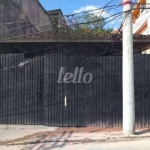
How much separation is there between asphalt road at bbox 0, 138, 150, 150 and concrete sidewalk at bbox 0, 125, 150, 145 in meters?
0.42

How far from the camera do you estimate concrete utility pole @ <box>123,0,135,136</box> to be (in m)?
10.9

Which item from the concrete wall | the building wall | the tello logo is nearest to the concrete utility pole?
the tello logo

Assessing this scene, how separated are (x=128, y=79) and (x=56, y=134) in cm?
307

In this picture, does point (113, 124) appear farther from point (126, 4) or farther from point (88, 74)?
point (126, 4)

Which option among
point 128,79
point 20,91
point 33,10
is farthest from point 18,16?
point 128,79

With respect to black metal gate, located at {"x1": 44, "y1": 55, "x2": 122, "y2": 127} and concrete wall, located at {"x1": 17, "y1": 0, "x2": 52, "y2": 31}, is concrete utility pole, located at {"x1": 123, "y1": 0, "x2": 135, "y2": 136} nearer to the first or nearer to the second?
black metal gate, located at {"x1": 44, "y1": 55, "x2": 122, "y2": 127}

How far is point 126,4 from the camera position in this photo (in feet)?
36.4

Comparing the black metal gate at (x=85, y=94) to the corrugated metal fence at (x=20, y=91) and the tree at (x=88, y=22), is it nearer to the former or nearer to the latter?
the corrugated metal fence at (x=20, y=91)

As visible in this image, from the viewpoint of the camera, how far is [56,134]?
11133 millimetres

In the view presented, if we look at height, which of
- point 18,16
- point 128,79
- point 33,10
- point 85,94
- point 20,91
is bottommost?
point 85,94

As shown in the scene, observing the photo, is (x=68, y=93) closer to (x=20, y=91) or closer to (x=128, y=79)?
(x=20, y=91)

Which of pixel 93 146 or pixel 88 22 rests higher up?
pixel 88 22

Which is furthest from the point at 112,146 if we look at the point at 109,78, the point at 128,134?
the point at 109,78

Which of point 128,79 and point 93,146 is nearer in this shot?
point 93,146
